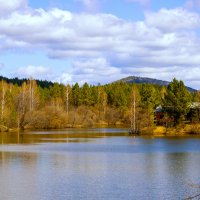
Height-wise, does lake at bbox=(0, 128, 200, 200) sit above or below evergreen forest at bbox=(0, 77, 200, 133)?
below

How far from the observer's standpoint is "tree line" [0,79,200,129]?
89.2m

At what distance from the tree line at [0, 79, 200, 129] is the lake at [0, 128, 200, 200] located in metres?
33.2

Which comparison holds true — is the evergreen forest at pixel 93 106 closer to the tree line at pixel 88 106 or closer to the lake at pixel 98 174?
the tree line at pixel 88 106

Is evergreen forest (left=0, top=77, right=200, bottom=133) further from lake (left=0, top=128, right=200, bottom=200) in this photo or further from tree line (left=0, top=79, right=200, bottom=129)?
lake (left=0, top=128, right=200, bottom=200)

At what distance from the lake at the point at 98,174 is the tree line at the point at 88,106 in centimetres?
3320

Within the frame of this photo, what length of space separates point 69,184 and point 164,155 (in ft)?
66.9

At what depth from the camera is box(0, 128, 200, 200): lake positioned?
96.0ft

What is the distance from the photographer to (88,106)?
14975 cm

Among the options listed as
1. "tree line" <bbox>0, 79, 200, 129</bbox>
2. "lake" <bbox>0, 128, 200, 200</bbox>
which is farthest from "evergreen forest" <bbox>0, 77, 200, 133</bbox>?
"lake" <bbox>0, 128, 200, 200</bbox>

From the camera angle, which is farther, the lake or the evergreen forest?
the evergreen forest

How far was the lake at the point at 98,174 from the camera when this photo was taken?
29.2 meters

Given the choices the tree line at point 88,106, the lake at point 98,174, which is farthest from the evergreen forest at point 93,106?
the lake at point 98,174

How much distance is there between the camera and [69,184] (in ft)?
106

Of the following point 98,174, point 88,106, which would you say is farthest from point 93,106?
point 98,174
